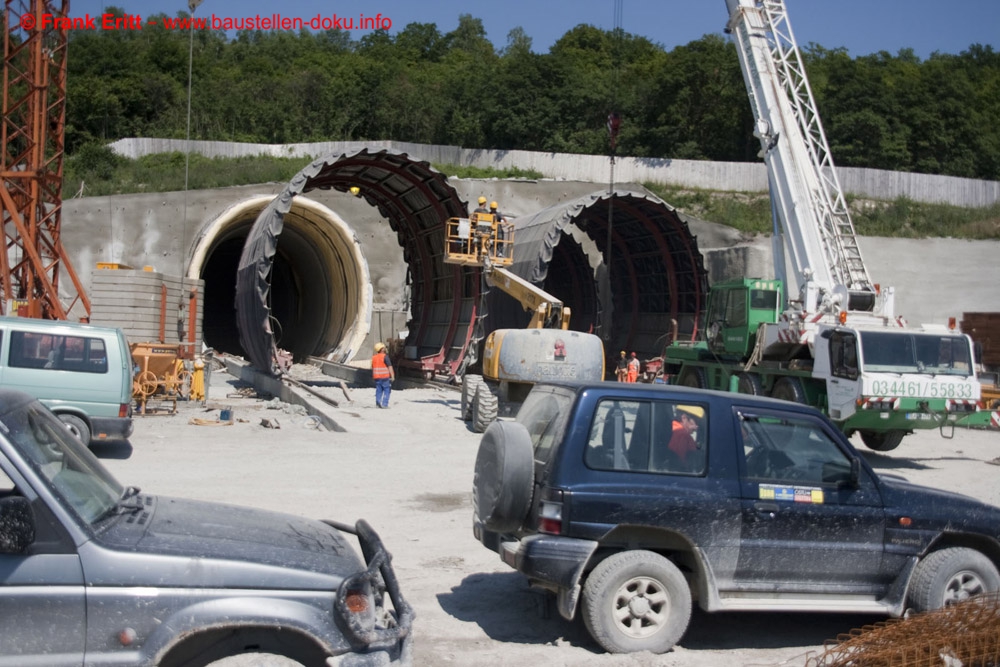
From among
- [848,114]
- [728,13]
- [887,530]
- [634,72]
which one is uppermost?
[634,72]

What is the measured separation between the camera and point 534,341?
1559 cm

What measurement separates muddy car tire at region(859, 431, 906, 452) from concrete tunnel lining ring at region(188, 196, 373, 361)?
15553mm

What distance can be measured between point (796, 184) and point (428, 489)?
35.6ft

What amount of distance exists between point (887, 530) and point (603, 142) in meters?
44.2

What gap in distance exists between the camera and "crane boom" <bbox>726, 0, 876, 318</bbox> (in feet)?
55.0

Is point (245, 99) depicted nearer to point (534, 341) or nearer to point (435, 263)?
point (435, 263)

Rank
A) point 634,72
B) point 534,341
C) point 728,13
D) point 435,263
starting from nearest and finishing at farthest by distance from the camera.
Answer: point 534,341, point 728,13, point 435,263, point 634,72

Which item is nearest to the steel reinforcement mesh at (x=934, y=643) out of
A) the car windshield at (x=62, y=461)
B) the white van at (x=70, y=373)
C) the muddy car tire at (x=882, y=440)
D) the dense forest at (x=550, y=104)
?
the car windshield at (x=62, y=461)

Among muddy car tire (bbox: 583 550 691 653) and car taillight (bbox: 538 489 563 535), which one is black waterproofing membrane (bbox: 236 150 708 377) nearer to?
car taillight (bbox: 538 489 563 535)

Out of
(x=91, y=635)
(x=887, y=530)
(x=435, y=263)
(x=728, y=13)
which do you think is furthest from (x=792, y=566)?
(x=435, y=263)

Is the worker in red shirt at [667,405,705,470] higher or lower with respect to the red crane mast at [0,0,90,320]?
lower

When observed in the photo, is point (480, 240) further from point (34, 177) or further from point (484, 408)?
point (34, 177)

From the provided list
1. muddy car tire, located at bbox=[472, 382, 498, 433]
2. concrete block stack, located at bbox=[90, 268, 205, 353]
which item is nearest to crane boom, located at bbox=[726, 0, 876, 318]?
muddy car tire, located at bbox=[472, 382, 498, 433]

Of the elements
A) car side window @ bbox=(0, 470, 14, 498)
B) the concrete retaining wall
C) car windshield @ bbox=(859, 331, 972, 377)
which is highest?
the concrete retaining wall
